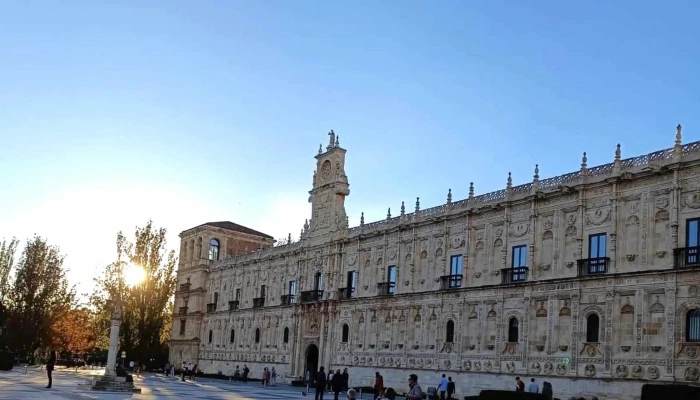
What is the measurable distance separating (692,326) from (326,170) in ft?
107

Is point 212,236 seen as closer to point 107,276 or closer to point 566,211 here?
point 107,276

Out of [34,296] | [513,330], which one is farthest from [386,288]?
[34,296]

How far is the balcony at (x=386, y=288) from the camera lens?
48.4m

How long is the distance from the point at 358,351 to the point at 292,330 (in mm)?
9974

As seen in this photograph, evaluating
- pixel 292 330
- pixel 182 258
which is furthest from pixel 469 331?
pixel 182 258

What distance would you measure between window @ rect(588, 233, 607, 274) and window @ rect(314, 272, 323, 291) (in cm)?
2542

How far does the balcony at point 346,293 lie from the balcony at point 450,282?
10.2 meters

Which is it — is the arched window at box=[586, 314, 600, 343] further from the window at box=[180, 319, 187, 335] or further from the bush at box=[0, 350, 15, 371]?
the window at box=[180, 319, 187, 335]

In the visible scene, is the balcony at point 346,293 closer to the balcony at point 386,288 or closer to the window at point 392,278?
the balcony at point 386,288

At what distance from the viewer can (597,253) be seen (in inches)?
1378

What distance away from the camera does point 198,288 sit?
7712 centimetres

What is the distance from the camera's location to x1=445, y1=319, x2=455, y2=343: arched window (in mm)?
42750

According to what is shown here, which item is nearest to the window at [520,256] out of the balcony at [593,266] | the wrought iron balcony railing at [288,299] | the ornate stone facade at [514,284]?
the ornate stone facade at [514,284]

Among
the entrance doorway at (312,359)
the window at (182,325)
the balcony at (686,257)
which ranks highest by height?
the balcony at (686,257)
